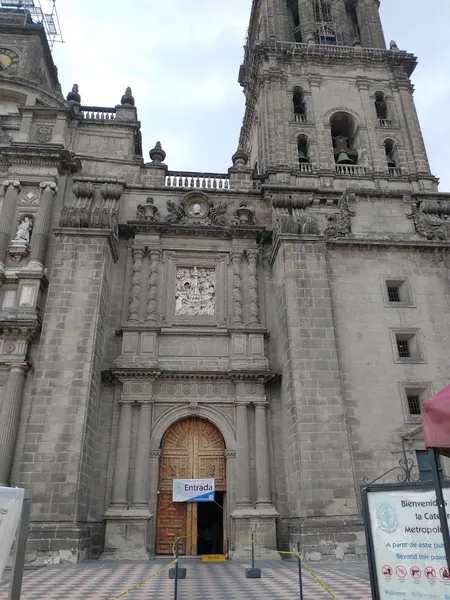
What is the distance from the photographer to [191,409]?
17.4 m

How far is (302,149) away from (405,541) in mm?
22935

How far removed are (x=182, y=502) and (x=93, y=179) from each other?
1377cm

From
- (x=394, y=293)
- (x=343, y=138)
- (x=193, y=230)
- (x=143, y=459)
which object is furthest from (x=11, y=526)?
(x=343, y=138)

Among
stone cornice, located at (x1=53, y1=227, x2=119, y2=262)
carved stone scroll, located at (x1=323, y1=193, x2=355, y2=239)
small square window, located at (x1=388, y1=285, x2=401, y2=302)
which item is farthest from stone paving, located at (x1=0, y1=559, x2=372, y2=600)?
carved stone scroll, located at (x1=323, y1=193, x2=355, y2=239)

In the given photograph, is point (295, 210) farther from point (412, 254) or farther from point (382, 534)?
point (382, 534)

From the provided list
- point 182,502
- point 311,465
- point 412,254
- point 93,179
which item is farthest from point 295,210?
point 182,502

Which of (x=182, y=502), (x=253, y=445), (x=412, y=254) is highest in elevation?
(x=412, y=254)

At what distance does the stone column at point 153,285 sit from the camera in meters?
18.5

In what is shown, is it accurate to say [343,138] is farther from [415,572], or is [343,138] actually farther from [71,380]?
[415,572]

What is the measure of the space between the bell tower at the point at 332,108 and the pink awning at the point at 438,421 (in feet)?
61.5

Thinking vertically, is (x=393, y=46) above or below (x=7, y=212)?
above

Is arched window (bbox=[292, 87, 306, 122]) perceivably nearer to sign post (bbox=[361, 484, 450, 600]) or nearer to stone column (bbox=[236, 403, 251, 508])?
stone column (bbox=[236, 403, 251, 508])

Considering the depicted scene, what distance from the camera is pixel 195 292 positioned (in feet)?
64.1

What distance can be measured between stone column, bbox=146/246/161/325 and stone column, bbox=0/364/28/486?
15.7 ft
